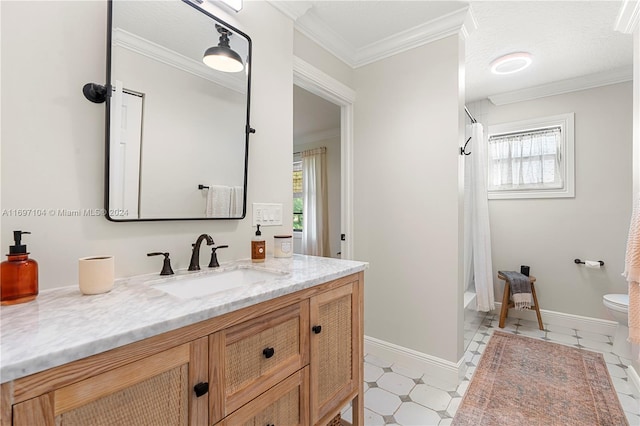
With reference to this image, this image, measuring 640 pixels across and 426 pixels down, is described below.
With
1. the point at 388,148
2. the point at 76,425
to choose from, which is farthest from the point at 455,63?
the point at 76,425

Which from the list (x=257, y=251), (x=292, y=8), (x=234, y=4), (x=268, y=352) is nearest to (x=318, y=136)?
(x=292, y=8)

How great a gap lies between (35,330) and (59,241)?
437 millimetres

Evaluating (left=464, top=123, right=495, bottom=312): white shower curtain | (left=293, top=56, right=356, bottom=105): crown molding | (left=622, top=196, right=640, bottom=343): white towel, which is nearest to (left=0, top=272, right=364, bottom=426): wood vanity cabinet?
(left=293, top=56, right=356, bottom=105): crown molding

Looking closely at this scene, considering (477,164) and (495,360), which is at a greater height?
(477,164)

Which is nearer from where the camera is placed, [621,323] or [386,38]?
[386,38]

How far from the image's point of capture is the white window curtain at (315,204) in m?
4.68

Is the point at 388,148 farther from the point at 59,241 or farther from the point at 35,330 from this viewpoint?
the point at 35,330

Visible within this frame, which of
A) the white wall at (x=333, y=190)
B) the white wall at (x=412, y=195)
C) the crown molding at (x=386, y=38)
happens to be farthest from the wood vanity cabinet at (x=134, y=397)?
the white wall at (x=333, y=190)

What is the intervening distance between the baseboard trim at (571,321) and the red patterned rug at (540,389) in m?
0.55

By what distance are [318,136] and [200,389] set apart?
4433 millimetres

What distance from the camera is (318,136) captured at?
4.81m

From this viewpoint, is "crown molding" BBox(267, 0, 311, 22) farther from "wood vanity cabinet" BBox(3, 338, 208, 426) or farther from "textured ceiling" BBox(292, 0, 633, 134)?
"wood vanity cabinet" BBox(3, 338, 208, 426)

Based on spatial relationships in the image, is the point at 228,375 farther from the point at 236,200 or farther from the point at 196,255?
the point at 236,200

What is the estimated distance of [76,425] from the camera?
56 cm
